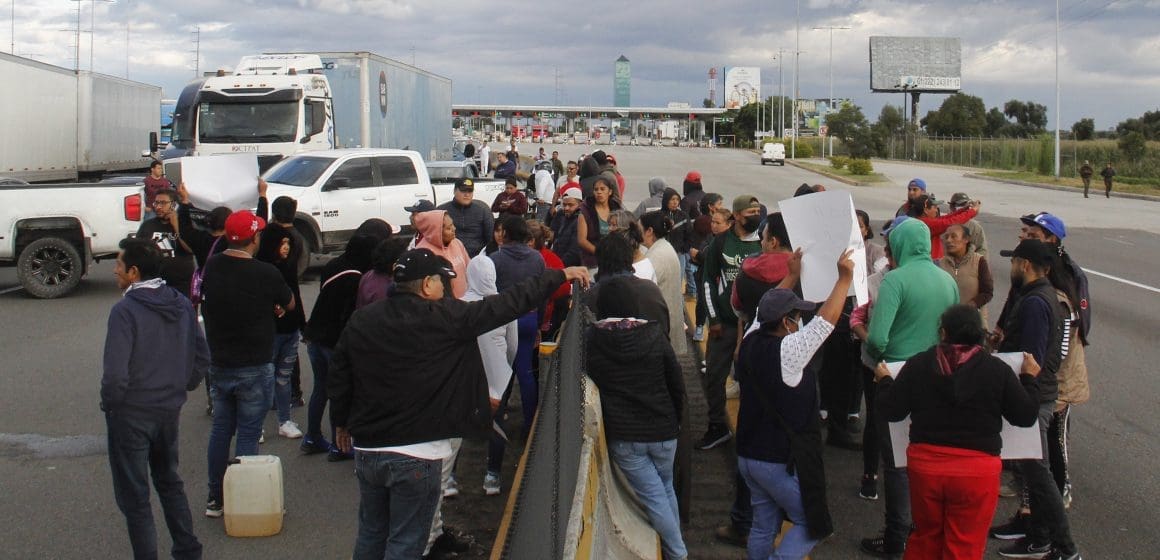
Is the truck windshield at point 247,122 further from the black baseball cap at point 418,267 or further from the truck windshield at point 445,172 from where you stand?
the black baseball cap at point 418,267

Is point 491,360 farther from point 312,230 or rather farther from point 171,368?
point 312,230

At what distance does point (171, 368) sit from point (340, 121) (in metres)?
20.2

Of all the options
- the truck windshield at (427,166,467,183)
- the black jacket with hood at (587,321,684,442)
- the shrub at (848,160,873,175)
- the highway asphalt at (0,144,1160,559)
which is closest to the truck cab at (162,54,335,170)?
the truck windshield at (427,166,467,183)

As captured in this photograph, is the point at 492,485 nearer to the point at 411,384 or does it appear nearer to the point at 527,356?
the point at 527,356

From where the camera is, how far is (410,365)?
4.70m

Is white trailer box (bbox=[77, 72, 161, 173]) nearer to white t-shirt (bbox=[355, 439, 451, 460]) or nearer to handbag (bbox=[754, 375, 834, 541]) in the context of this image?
white t-shirt (bbox=[355, 439, 451, 460])

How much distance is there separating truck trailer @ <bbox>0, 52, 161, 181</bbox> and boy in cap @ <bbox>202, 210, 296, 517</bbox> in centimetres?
2018

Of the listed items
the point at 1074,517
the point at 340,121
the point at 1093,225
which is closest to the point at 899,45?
the point at 1093,225

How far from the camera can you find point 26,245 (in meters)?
15.2

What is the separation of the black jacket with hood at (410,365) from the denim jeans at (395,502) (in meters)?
0.10

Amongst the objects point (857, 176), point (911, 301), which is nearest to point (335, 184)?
point (911, 301)

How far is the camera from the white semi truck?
22391 millimetres

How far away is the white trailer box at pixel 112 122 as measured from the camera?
29.9m

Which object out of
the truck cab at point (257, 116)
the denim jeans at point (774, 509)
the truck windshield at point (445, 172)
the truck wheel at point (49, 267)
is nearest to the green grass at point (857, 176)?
the truck windshield at point (445, 172)
